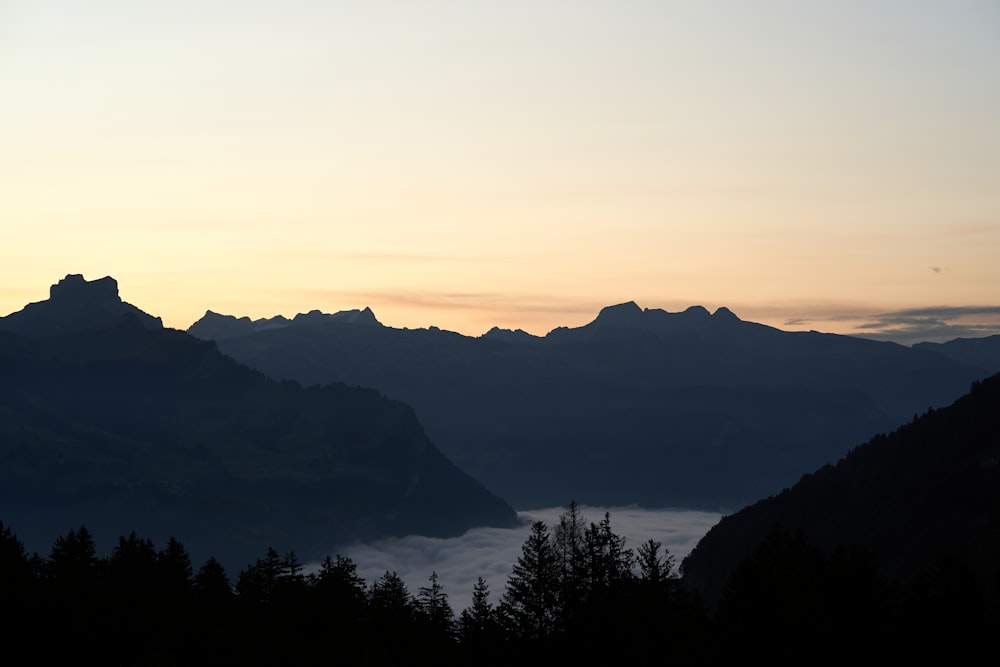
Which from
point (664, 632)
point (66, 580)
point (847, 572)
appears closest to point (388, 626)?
point (66, 580)

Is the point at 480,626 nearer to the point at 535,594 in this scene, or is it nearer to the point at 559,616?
the point at 559,616

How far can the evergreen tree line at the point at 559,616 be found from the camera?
94250 millimetres

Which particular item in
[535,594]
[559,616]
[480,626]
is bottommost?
[480,626]

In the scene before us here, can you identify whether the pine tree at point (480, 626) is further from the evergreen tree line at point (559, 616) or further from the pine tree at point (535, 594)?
the pine tree at point (535, 594)

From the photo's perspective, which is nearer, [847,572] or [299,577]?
[847,572]

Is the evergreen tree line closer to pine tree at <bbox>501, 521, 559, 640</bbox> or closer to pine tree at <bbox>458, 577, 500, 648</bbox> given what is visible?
pine tree at <bbox>501, 521, 559, 640</bbox>

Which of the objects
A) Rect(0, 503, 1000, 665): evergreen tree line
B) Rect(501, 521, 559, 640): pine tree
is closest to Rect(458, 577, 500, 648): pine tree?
Rect(0, 503, 1000, 665): evergreen tree line

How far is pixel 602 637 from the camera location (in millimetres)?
98625

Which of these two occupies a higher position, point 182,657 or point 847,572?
point 847,572

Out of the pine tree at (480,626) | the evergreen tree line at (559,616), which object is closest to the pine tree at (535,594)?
the evergreen tree line at (559,616)

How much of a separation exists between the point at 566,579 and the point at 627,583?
5.45m

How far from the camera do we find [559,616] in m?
104

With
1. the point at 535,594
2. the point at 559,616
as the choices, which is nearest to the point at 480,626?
the point at 559,616

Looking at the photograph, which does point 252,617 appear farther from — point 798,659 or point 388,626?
point 798,659
